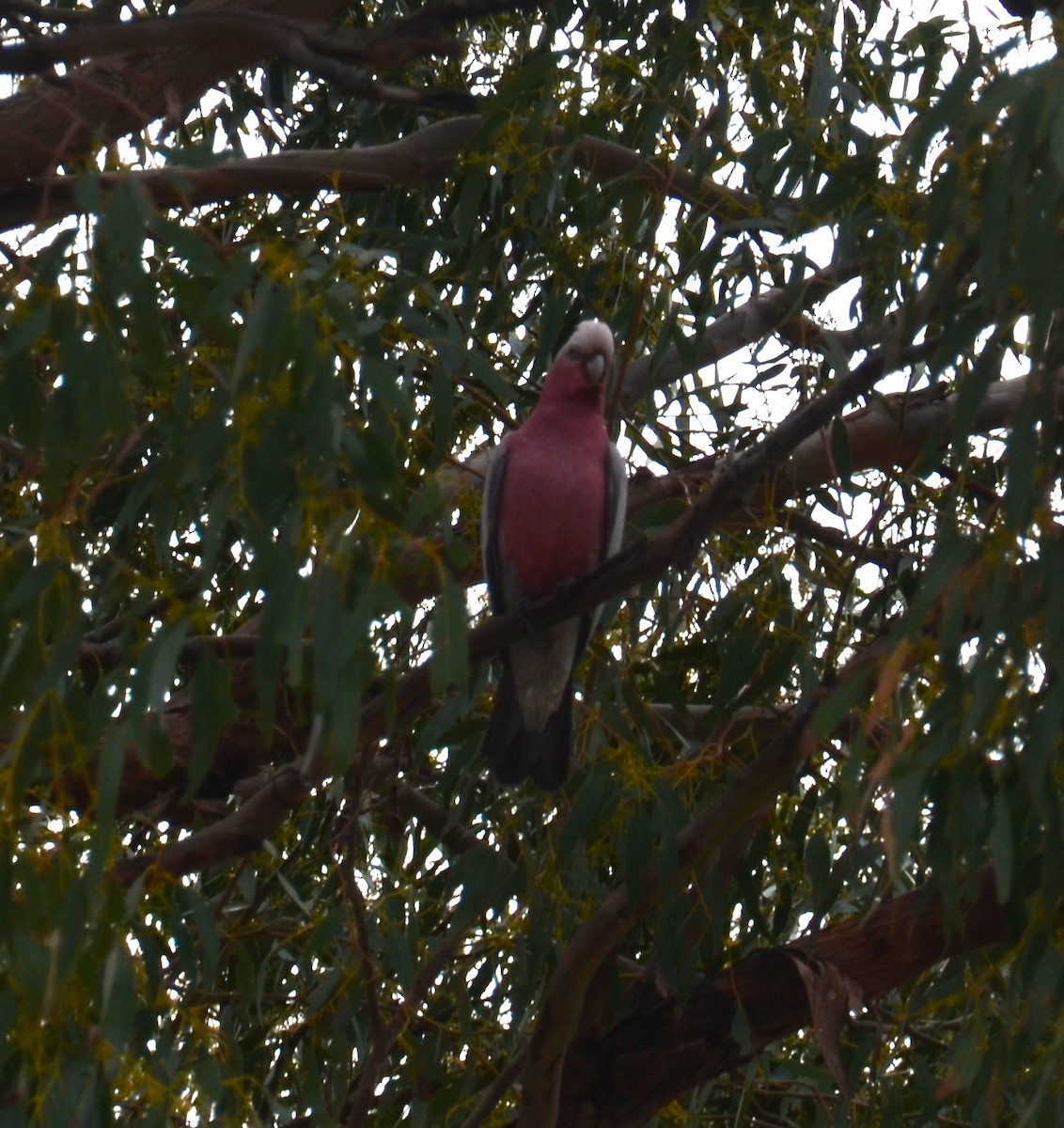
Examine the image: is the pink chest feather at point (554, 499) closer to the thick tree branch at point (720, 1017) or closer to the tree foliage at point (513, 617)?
the tree foliage at point (513, 617)

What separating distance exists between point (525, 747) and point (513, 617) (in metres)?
0.46

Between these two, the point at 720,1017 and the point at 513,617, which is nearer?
the point at 513,617

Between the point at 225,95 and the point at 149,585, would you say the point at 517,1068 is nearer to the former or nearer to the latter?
the point at 149,585

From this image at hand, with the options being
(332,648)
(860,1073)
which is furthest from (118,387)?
(860,1073)

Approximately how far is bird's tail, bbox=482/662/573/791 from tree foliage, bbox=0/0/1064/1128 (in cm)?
6

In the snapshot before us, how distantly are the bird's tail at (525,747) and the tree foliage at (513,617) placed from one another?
6cm

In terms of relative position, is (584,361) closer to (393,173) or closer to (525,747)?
(393,173)

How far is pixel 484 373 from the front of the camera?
2135 mm

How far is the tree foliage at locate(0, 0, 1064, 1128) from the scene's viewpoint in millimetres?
1381

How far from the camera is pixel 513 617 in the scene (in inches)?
78.5

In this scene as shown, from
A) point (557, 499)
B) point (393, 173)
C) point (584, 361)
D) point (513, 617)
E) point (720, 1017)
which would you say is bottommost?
point (720, 1017)

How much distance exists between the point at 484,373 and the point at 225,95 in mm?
1267

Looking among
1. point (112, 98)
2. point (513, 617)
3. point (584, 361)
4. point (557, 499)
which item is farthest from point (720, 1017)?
point (112, 98)

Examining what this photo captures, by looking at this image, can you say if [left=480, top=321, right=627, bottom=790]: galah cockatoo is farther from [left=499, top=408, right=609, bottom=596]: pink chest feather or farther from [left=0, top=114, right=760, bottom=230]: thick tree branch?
[left=0, top=114, right=760, bottom=230]: thick tree branch
